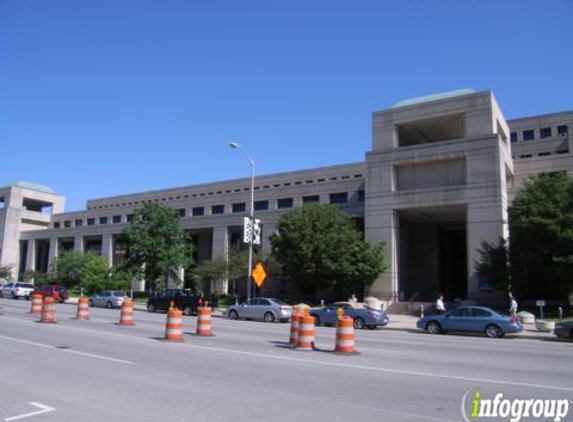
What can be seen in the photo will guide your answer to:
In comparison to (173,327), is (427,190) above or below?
above

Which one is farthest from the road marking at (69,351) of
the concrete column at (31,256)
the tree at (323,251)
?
the concrete column at (31,256)

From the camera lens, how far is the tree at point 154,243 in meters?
45.6

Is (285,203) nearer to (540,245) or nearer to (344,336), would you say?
(540,245)

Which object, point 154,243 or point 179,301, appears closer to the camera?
point 179,301

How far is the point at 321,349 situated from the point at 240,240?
42.5 m

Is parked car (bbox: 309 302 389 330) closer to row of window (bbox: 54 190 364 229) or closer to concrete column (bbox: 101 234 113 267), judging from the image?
row of window (bbox: 54 190 364 229)

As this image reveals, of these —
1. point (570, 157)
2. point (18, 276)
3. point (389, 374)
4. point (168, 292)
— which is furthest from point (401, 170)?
point (18, 276)

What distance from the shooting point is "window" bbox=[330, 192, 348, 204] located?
53656 mm

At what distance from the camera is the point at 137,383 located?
28.5 ft

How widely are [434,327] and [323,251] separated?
14802 millimetres

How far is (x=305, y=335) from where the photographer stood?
1402cm

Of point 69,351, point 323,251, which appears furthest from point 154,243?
point 69,351

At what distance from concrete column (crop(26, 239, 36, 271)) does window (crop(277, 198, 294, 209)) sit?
41.1 meters

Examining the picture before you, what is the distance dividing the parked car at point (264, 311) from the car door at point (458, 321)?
28.1 ft
